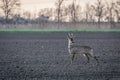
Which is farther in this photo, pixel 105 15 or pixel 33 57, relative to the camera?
pixel 105 15

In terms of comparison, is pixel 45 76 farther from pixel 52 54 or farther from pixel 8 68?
pixel 52 54

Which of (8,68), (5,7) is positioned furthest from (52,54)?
(5,7)

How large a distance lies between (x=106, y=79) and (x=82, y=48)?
575cm

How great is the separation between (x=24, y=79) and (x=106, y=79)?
320 cm

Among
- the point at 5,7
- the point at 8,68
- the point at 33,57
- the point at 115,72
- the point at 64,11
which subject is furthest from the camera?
the point at 64,11

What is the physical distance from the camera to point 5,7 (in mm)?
92875

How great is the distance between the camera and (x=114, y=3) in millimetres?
101438

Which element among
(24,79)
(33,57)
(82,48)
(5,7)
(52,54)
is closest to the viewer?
(24,79)

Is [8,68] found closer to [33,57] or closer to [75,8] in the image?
[33,57]

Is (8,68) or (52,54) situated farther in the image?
(52,54)

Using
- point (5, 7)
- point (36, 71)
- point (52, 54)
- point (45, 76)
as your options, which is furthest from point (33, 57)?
point (5, 7)

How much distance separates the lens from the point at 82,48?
22750mm

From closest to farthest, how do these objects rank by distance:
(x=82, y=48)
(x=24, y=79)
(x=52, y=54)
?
(x=24, y=79)
(x=82, y=48)
(x=52, y=54)

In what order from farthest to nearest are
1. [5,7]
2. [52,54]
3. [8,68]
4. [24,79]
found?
[5,7], [52,54], [8,68], [24,79]
